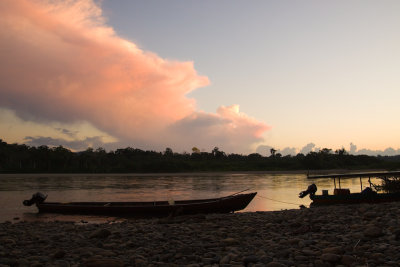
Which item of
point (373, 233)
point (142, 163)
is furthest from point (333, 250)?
point (142, 163)

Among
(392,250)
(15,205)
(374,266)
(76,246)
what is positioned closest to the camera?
(374,266)

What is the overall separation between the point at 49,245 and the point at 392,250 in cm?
1054

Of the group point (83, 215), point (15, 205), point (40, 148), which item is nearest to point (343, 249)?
point (83, 215)

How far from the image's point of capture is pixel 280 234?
11.9 meters

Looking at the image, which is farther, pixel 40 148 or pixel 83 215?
pixel 40 148

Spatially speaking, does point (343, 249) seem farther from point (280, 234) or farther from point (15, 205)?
point (15, 205)

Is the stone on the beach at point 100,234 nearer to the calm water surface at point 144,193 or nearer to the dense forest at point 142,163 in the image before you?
the calm water surface at point 144,193

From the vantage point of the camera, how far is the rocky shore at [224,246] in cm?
817

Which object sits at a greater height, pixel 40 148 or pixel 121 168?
pixel 40 148

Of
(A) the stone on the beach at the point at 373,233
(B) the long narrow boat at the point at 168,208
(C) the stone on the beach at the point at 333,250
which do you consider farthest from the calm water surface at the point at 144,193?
(C) the stone on the beach at the point at 333,250

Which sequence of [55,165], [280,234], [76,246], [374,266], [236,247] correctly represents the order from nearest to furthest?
[374,266], [236,247], [76,246], [280,234], [55,165]

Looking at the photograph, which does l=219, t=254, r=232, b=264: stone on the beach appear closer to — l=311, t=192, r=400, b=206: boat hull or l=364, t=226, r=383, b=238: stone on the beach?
l=364, t=226, r=383, b=238: stone on the beach

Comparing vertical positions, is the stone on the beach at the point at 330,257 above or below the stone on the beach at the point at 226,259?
above

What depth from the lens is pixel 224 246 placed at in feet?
34.0
